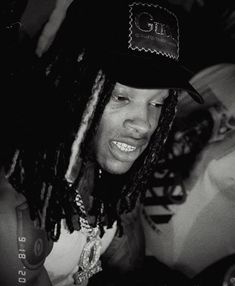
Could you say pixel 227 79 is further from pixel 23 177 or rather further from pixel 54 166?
pixel 23 177

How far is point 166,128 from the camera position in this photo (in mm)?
1808

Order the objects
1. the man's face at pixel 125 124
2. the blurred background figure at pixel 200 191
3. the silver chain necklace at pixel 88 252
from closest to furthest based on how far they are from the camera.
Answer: the man's face at pixel 125 124, the silver chain necklace at pixel 88 252, the blurred background figure at pixel 200 191

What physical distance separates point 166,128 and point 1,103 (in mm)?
860

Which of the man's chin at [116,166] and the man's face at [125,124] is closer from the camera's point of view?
the man's face at [125,124]

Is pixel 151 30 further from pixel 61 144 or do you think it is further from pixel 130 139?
pixel 61 144

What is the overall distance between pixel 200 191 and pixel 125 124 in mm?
824

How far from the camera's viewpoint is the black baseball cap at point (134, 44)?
132 cm

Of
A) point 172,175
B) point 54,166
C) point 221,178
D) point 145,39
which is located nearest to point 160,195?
point 172,175

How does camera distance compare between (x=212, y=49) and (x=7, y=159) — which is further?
(x=212, y=49)

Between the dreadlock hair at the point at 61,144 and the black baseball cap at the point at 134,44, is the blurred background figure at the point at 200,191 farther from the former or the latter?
the dreadlock hair at the point at 61,144

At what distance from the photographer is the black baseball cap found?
4.32 feet

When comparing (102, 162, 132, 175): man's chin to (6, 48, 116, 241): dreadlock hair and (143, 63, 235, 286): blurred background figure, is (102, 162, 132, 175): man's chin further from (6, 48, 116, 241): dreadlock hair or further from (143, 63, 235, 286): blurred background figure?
(143, 63, 235, 286): blurred background figure

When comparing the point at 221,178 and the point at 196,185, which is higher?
the point at 221,178

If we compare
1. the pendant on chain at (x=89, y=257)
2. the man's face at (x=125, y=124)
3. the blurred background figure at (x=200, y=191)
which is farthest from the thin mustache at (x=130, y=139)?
the blurred background figure at (x=200, y=191)
